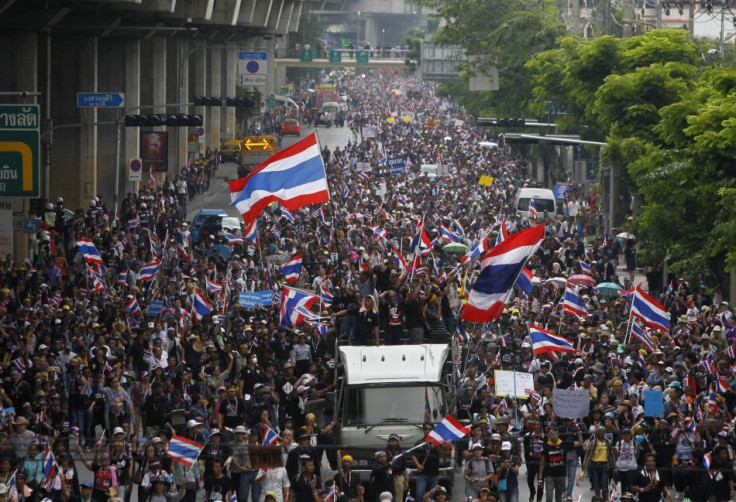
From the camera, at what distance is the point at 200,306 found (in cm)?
2944

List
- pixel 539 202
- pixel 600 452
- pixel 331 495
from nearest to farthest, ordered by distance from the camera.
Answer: pixel 331 495 < pixel 600 452 < pixel 539 202

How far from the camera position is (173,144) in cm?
7612

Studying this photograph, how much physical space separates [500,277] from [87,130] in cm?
3650

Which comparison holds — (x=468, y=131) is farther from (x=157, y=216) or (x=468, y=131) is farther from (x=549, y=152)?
(x=157, y=216)

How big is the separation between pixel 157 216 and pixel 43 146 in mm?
5254

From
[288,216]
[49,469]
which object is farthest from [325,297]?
[49,469]

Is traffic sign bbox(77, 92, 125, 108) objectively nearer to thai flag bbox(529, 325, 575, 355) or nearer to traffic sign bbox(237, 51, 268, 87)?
thai flag bbox(529, 325, 575, 355)

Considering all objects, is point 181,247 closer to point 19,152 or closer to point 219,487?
point 19,152

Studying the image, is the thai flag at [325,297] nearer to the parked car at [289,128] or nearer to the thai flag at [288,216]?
the thai flag at [288,216]

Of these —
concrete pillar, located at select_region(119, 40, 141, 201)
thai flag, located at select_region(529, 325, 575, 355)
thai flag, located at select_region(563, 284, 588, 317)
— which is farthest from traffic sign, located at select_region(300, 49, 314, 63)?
thai flag, located at select_region(529, 325, 575, 355)

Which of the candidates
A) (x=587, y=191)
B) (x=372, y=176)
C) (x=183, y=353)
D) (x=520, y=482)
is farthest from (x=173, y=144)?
(x=520, y=482)

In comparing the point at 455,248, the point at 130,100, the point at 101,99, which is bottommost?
the point at 455,248

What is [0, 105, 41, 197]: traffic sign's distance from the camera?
30953 millimetres

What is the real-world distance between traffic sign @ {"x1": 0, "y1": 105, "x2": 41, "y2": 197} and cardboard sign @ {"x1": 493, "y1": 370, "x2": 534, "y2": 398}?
12175 mm
